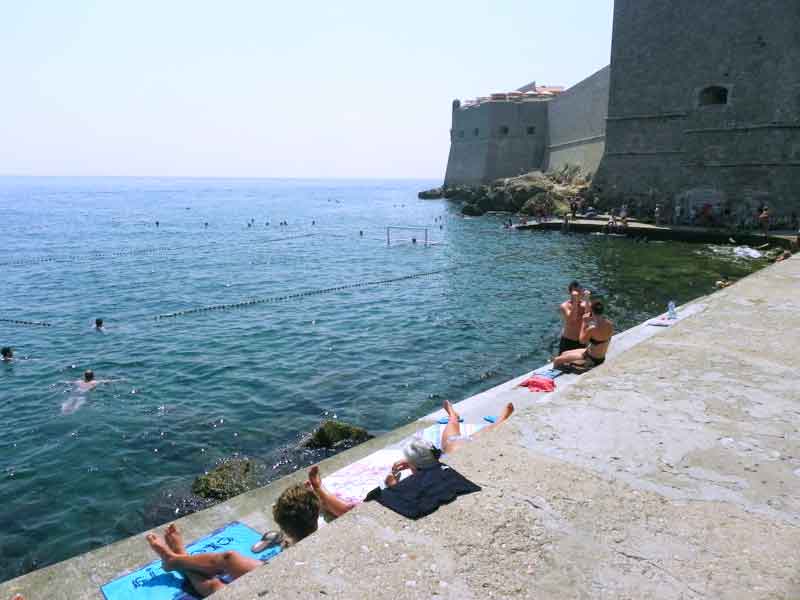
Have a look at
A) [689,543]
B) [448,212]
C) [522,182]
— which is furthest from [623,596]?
[448,212]

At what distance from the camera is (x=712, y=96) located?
30.2m

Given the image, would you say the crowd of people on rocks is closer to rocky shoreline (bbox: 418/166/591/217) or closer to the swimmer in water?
the swimmer in water

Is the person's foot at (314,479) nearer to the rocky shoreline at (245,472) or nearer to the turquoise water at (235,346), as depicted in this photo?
the rocky shoreline at (245,472)

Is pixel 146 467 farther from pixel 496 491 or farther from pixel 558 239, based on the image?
pixel 558 239

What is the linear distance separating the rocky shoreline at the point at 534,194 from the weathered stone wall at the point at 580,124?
1232 mm

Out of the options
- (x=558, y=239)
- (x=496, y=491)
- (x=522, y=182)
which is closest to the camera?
(x=496, y=491)

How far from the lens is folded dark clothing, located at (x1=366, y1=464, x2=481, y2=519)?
11.9 ft

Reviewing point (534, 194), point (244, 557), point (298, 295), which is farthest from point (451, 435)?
point (534, 194)

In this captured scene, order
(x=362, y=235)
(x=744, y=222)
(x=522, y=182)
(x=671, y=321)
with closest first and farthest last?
(x=671, y=321), (x=744, y=222), (x=362, y=235), (x=522, y=182)

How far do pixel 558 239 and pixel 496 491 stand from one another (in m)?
29.4

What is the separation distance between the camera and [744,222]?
29031mm

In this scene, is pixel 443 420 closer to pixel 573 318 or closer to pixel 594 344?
pixel 594 344

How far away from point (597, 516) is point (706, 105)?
31494 mm

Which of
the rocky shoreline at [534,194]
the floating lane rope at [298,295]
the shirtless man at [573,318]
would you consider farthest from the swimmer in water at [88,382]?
the rocky shoreline at [534,194]
